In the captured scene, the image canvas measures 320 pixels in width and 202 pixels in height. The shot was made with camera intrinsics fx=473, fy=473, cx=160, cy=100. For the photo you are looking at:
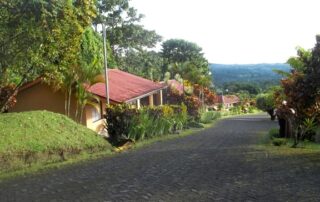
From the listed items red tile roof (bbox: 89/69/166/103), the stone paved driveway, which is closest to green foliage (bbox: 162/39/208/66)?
red tile roof (bbox: 89/69/166/103)

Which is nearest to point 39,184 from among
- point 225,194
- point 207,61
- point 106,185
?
point 106,185

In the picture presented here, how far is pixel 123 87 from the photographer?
29.6 metres

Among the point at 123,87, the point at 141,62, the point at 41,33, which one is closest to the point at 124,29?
the point at 141,62

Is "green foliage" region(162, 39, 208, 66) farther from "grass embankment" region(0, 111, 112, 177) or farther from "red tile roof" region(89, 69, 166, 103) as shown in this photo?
"grass embankment" region(0, 111, 112, 177)

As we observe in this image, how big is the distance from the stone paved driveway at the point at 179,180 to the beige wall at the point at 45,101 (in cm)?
1029

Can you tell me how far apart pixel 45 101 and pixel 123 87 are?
236 inches

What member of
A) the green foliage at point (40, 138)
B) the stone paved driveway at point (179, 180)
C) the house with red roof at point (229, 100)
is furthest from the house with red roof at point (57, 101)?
the house with red roof at point (229, 100)

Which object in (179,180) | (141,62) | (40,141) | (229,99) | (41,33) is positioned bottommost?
(179,180)

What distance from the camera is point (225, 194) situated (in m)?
8.79

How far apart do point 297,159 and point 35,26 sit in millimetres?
9231

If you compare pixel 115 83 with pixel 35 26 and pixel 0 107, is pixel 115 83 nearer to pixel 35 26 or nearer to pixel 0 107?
pixel 0 107

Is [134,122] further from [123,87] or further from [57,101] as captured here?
[123,87]

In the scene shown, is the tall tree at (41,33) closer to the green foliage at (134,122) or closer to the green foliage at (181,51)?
the green foliage at (134,122)

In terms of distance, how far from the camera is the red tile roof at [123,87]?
26361 millimetres
